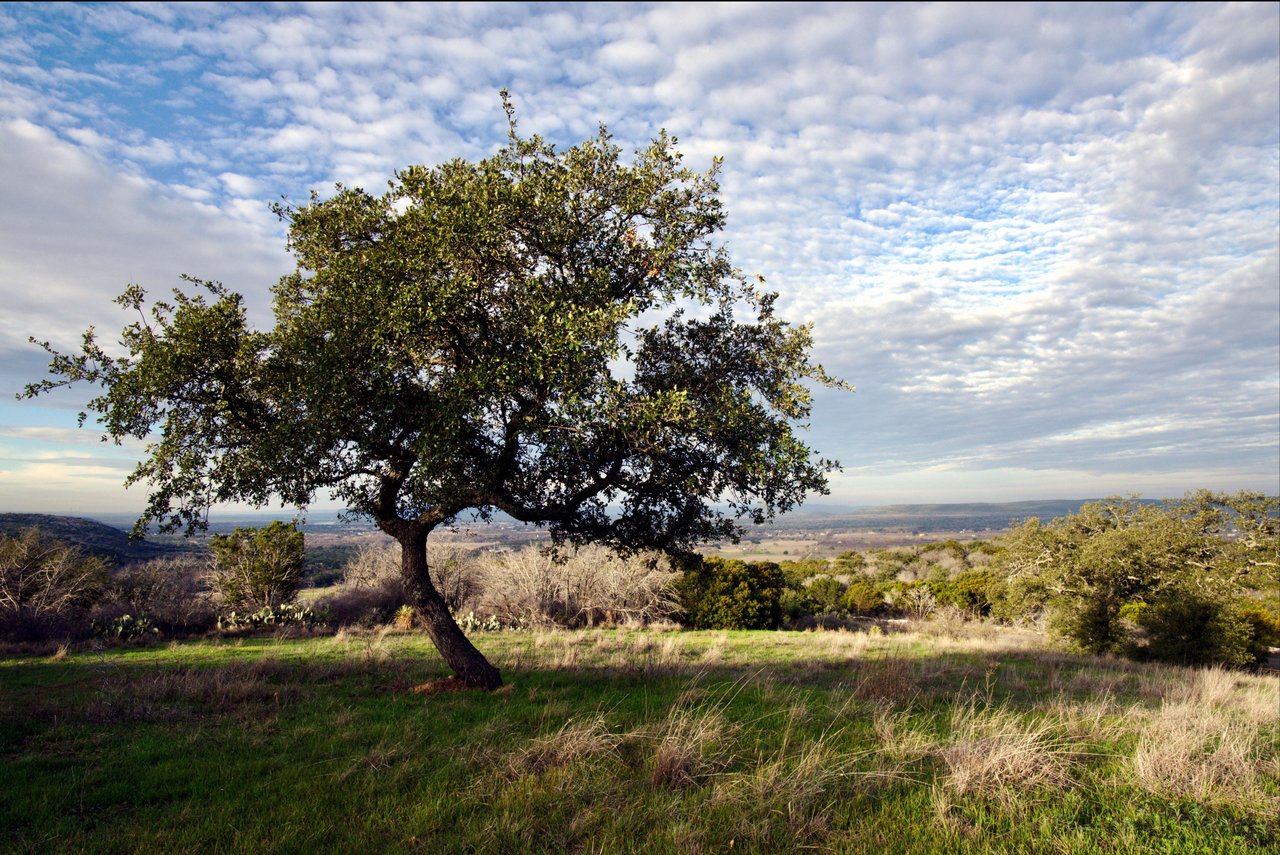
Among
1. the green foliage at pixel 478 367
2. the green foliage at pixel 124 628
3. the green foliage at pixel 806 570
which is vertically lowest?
the green foliage at pixel 806 570

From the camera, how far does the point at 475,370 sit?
873cm

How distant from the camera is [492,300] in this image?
9812 millimetres

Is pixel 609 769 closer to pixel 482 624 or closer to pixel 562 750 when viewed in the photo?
pixel 562 750

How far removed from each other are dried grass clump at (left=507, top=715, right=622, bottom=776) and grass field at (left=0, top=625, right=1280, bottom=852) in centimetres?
3

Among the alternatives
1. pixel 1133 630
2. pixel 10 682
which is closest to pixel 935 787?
pixel 10 682

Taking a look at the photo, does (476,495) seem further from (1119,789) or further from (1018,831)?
(1119,789)

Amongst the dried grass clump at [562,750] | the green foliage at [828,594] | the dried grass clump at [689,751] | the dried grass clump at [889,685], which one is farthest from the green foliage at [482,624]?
the green foliage at [828,594]

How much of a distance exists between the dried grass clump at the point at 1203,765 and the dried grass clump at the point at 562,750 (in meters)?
5.71

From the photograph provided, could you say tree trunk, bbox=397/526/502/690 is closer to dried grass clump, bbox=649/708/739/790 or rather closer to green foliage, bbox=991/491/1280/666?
dried grass clump, bbox=649/708/739/790

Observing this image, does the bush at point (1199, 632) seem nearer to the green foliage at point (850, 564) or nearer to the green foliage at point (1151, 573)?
the green foliage at point (1151, 573)

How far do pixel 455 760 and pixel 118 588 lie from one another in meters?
26.6

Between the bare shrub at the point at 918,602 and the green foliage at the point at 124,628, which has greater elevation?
the green foliage at the point at 124,628

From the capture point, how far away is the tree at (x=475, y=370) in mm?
8883

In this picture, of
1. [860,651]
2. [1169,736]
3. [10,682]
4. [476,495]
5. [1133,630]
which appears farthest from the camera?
[1133,630]
